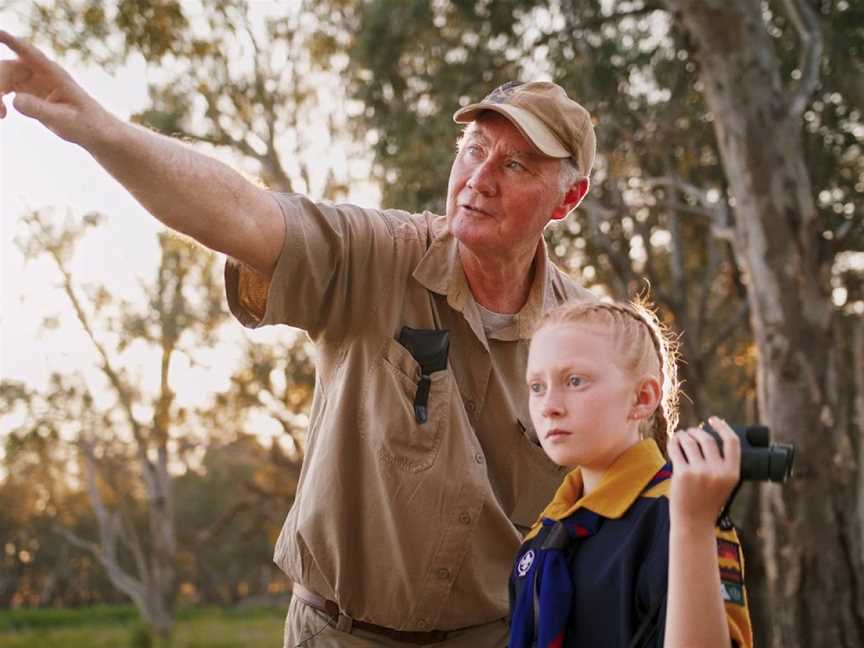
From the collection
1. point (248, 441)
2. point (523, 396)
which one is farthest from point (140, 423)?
point (523, 396)

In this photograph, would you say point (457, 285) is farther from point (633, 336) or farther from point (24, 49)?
point (24, 49)

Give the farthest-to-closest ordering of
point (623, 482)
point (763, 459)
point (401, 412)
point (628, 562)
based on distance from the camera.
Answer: point (401, 412) → point (623, 482) → point (628, 562) → point (763, 459)

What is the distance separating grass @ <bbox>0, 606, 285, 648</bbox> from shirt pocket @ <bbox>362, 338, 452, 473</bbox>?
26.9 meters

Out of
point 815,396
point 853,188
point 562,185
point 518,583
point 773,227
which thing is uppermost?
point 853,188

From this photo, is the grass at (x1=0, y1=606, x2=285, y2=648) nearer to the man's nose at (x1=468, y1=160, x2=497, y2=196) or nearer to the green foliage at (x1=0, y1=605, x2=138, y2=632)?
the green foliage at (x1=0, y1=605, x2=138, y2=632)

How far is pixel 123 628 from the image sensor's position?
34.1m

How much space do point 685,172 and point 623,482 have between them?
12.8m

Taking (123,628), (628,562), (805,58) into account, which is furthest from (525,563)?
(123,628)

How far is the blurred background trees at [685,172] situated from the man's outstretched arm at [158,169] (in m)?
4.90

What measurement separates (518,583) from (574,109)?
139 centimetres

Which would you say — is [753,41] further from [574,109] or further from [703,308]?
[574,109]

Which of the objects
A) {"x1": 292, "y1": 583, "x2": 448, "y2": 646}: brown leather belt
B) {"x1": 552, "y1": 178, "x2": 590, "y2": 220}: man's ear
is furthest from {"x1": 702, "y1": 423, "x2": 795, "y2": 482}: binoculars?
{"x1": 552, "y1": 178, "x2": 590, "y2": 220}: man's ear

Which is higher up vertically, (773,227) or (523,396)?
(773,227)

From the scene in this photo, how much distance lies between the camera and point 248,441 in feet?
78.8
